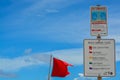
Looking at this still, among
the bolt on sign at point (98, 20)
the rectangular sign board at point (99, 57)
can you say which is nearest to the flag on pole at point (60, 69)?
the bolt on sign at point (98, 20)

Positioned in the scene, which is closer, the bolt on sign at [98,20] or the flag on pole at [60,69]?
the bolt on sign at [98,20]

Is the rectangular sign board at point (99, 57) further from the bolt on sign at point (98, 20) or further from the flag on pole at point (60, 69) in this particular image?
the flag on pole at point (60, 69)

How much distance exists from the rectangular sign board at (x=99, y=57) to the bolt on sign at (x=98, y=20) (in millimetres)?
309

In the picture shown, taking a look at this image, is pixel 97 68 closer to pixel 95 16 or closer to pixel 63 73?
pixel 95 16

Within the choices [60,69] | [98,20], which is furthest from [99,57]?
[60,69]

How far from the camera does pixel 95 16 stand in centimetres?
1309

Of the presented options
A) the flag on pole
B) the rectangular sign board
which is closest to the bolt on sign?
the rectangular sign board

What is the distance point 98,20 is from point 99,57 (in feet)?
4.33

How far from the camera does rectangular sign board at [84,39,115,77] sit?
12.6 meters

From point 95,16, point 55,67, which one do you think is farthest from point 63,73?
point 95,16

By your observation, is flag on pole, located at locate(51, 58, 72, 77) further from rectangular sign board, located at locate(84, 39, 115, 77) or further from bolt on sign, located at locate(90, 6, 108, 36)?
rectangular sign board, located at locate(84, 39, 115, 77)

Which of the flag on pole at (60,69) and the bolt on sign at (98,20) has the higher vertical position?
the bolt on sign at (98,20)

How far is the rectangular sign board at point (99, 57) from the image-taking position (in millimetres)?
12602

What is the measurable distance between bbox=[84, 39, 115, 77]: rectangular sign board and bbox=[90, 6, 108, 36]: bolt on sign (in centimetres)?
31
